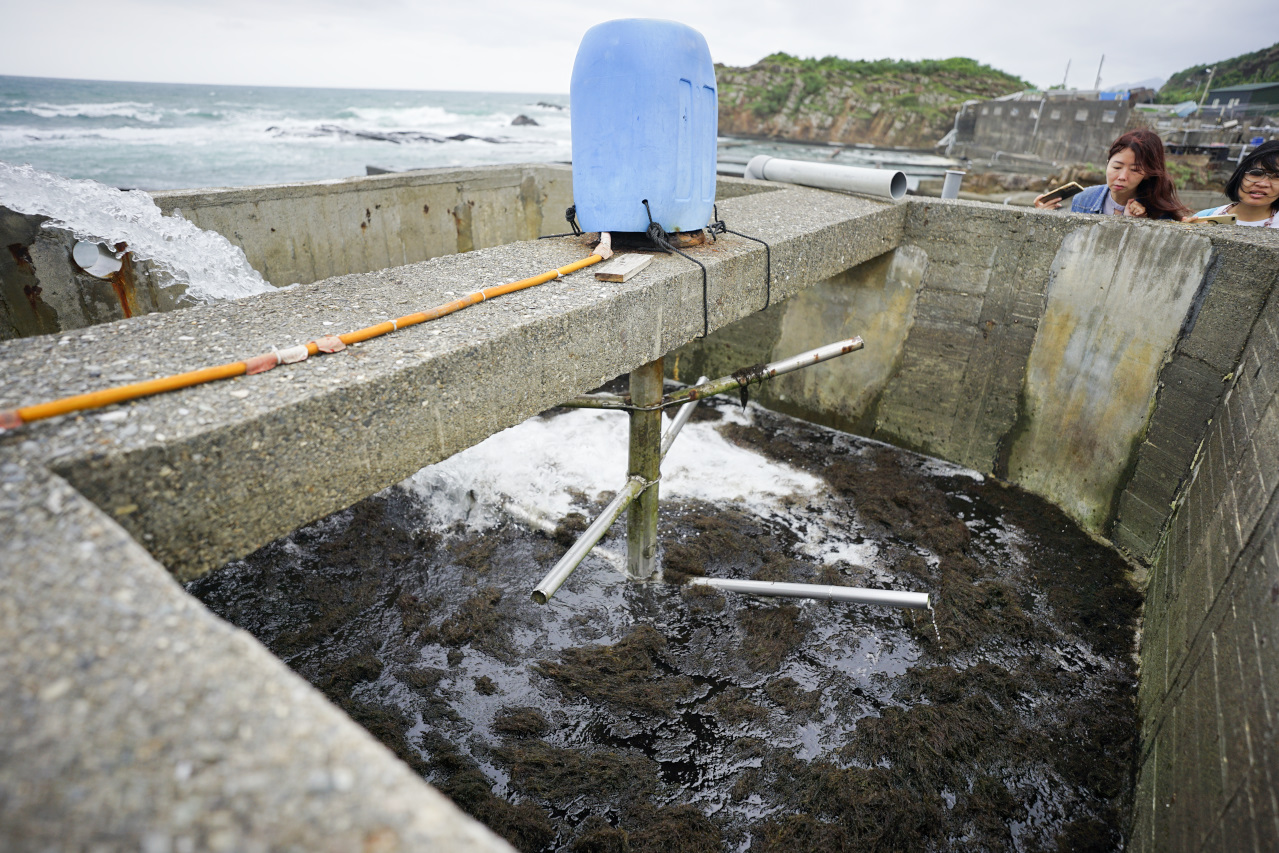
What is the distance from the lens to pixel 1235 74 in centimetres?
5678

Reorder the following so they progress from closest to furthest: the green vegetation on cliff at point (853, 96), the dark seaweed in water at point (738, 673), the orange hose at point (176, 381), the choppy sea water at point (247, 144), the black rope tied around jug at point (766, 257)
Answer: the orange hose at point (176, 381), the dark seaweed in water at point (738, 673), the black rope tied around jug at point (766, 257), the choppy sea water at point (247, 144), the green vegetation on cliff at point (853, 96)

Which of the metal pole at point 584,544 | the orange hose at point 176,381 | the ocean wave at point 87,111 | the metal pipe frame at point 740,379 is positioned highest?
the ocean wave at point 87,111

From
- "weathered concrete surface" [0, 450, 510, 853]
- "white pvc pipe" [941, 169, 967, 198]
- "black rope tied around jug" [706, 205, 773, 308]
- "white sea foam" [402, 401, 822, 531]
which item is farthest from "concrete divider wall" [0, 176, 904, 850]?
"white pvc pipe" [941, 169, 967, 198]

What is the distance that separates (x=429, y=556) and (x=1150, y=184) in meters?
5.92

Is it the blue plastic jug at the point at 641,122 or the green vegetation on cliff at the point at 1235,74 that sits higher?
the green vegetation on cliff at the point at 1235,74

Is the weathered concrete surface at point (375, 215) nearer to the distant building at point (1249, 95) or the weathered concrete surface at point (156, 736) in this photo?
the weathered concrete surface at point (156, 736)

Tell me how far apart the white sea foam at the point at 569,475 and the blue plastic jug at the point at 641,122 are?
272cm

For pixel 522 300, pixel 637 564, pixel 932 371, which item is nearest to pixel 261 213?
pixel 522 300

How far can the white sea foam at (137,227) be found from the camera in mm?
3873

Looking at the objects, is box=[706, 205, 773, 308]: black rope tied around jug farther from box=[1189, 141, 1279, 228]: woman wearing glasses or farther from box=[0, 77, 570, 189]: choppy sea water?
box=[0, 77, 570, 189]: choppy sea water

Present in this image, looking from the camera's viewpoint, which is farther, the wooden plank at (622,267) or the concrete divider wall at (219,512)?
the wooden plank at (622,267)

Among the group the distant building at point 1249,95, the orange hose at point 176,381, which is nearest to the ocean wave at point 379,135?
the orange hose at point 176,381

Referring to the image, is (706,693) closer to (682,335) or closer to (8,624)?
(682,335)

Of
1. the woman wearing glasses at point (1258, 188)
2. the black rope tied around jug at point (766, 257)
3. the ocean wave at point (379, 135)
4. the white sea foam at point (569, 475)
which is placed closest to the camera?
the black rope tied around jug at point (766, 257)
